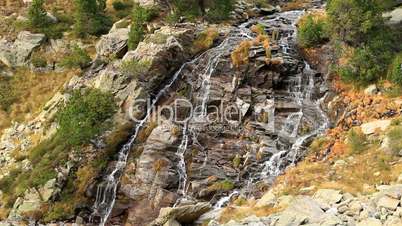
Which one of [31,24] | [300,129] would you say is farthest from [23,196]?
[31,24]

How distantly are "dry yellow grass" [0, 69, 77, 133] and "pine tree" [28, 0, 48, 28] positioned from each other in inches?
237

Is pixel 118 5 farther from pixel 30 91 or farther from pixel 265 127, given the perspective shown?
pixel 265 127

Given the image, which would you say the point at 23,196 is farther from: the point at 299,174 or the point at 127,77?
the point at 299,174

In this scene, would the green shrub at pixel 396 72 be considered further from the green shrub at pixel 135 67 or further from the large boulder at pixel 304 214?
the green shrub at pixel 135 67

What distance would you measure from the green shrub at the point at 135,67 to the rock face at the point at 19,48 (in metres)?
15.8

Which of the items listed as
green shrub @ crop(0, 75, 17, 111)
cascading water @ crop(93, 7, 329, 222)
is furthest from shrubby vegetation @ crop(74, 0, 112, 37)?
cascading water @ crop(93, 7, 329, 222)

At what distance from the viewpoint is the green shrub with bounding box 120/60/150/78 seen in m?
34.0

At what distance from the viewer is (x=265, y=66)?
33.7 meters

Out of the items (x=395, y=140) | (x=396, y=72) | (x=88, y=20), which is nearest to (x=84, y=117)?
(x=395, y=140)

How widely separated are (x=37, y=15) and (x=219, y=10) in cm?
1885

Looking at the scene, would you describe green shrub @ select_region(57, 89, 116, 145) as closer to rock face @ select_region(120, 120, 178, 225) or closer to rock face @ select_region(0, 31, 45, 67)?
rock face @ select_region(120, 120, 178, 225)

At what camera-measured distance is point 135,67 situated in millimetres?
33969

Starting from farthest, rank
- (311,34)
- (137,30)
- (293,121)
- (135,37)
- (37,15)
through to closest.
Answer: (37,15) → (137,30) → (135,37) → (311,34) → (293,121)

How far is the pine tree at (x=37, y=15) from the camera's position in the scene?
47000 millimetres
